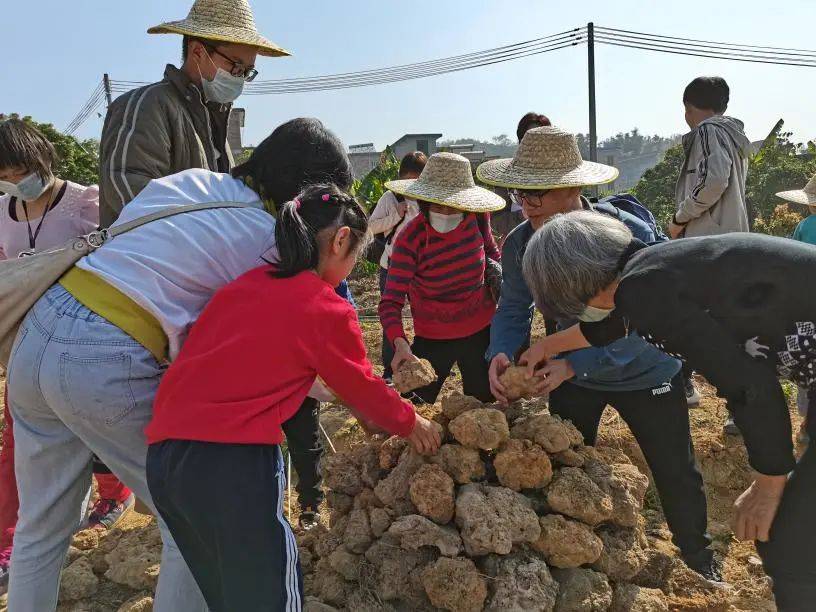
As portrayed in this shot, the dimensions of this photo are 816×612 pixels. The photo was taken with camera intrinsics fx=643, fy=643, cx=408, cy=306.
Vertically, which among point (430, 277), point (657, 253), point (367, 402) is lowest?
point (430, 277)

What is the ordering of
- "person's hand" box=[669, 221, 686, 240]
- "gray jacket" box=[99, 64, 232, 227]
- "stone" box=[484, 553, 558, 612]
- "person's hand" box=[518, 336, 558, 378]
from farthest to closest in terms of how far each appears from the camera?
"person's hand" box=[669, 221, 686, 240] → "person's hand" box=[518, 336, 558, 378] → "gray jacket" box=[99, 64, 232, 227] → "stone" box=[484, 553, 558, 612]

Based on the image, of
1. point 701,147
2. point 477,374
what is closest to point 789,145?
point 701,147

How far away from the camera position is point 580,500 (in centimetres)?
241

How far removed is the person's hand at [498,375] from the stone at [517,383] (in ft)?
0.08

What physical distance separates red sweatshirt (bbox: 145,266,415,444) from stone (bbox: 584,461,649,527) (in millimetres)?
1275

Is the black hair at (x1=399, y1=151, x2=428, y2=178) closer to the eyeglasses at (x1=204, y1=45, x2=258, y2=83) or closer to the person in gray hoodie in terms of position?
the person in gray hoodie

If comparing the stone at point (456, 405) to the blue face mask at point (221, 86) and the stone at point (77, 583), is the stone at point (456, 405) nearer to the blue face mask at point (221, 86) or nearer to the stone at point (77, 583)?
the blue face mask at point (221, 86)

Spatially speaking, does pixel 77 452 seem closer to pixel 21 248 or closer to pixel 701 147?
pixel 21 248

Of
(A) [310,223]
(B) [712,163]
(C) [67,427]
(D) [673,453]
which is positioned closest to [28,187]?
(C) [67,427]

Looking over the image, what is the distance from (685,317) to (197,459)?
139cm

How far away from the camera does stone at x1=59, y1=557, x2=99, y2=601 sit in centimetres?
288

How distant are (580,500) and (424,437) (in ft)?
2.10

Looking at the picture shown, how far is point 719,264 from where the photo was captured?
185 centimetres

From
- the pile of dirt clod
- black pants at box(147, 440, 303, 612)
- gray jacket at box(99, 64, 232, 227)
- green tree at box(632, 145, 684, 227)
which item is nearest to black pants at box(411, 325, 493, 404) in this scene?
the pile of dirt clod
